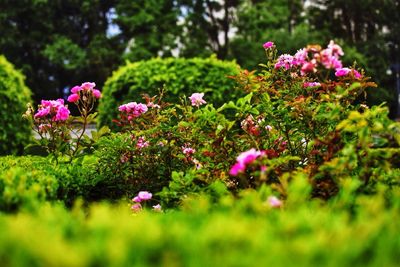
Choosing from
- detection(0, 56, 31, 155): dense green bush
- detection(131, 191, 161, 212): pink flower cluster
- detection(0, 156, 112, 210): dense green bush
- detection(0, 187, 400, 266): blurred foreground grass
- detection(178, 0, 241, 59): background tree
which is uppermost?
detection(178, 0, 241, 59): background tree

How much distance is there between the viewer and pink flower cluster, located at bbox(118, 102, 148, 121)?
16.2 feet

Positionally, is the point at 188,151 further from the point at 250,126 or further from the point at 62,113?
the point at 62,113

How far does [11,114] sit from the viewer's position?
8547mm

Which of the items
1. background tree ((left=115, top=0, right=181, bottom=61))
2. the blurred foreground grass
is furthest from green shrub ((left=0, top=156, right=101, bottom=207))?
background tree ((left=115, top=0, right=181, bottom=61))

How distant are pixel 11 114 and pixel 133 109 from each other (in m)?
4.29

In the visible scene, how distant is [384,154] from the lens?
338 centimetres

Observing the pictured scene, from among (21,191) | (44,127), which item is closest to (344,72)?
(21,191)

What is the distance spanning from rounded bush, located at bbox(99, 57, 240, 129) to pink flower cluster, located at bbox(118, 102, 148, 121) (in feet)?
13.1

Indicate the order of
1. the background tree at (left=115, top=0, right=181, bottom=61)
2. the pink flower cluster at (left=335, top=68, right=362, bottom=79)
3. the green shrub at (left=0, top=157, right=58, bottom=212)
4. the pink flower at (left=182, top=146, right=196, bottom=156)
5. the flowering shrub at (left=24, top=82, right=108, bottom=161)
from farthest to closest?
the background tree at (left=115, top=0, right=181, bottom=61), the flowering shrub at (left=24, top=82, right=108, bottom=161), the pink flower at (left=182, top=146, right=196, bottom=156), the pink flower cluster at (left=335, top=68, right=362, bottom=79), the green shrub at (left=0, top=157, right=58, bottom=212)

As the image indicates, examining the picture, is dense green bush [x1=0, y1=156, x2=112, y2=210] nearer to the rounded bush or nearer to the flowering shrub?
the flowering shrub

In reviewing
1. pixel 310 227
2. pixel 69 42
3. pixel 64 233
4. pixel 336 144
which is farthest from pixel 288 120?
pixel 69 42

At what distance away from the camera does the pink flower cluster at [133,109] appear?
195 inches

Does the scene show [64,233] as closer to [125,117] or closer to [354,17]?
[125,117]

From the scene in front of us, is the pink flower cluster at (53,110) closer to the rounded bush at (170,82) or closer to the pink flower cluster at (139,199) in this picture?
the pink flower cluster at (139,199)
